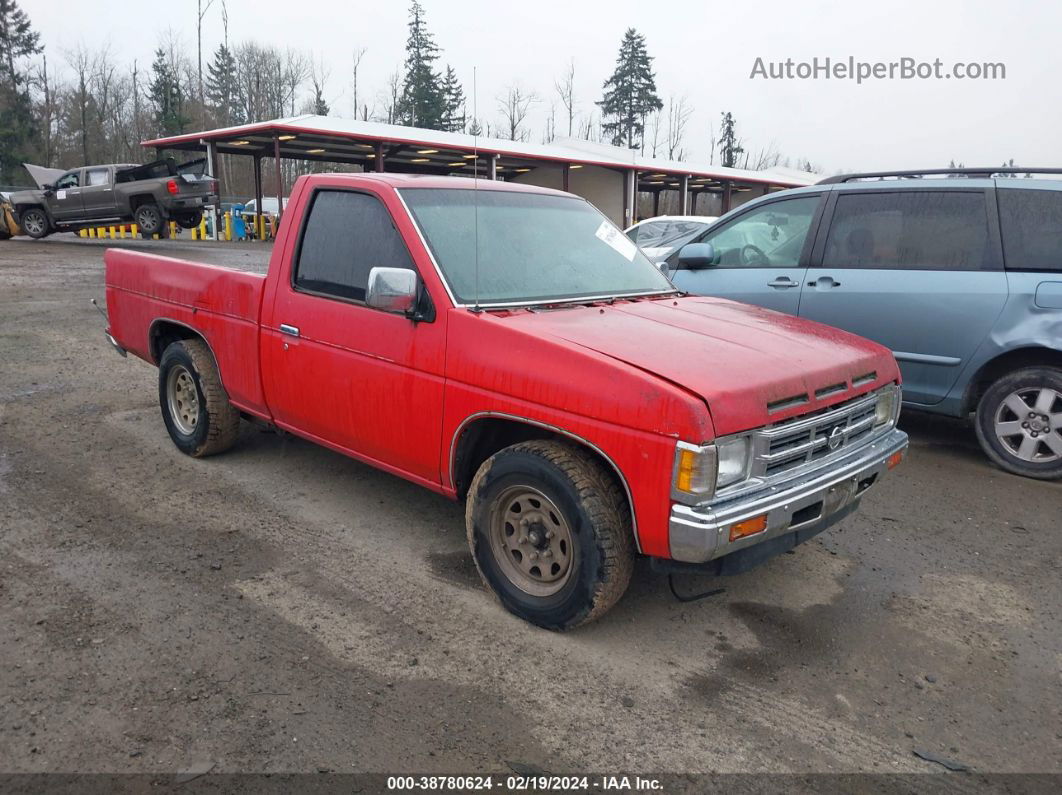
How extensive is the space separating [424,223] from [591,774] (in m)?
2.52

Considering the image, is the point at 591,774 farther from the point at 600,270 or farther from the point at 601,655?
the point at 600,270

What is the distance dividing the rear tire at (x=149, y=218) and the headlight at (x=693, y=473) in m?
21.2

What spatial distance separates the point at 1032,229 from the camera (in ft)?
17.3

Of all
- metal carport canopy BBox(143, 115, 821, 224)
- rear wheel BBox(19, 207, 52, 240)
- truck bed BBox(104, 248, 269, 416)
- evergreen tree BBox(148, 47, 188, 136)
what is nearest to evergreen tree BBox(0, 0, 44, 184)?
evergreen tree BBox(148, 47, 188, 136)

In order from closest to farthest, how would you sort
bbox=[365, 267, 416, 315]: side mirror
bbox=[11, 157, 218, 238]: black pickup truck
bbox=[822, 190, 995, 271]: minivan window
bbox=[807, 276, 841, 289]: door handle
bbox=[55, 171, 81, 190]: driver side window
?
bbox=[365, 267, 416, 315]: side mirror, bbox=[822, 190, 995, 271]: minivan window, bbox=[807, 276, 841, 289]: door handle, bbox=[11, 157, 218, 238]: black pickup truck, bbox=[55, 171, 81, 190]: driver side window

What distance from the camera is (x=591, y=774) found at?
2504 mm

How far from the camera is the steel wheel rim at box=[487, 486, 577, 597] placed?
3.22 meters

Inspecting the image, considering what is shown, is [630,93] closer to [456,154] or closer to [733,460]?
[456,154]

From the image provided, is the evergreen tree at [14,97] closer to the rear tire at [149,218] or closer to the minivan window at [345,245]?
the rear tire at [149,218]

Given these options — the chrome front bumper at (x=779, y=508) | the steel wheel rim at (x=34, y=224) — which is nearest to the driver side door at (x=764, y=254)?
the chrome front bumper at (x=779, y=508)

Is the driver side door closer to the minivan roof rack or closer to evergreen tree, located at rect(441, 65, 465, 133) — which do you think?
the minivan roof rack

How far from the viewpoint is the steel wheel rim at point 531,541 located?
322cm

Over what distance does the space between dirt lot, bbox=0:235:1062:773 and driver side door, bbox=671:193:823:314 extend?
1896 mm

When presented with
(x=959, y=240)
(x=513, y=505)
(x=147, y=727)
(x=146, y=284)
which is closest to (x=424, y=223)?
(x=513, y=505)
